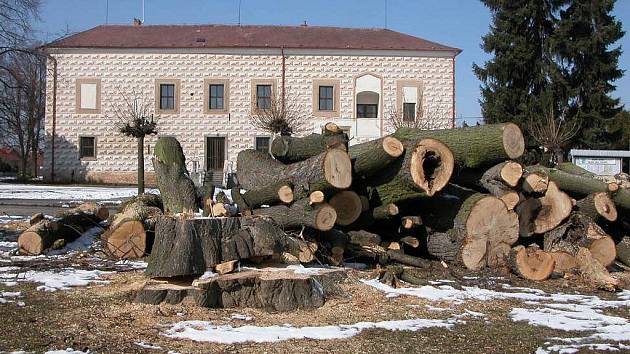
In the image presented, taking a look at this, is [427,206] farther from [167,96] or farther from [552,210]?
[167,96]

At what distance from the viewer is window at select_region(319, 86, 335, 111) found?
37.8 metres

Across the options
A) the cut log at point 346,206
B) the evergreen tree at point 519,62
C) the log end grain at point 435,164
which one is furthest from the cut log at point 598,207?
the evergreen tree at point 519,62

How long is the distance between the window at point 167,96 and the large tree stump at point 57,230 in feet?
85.2

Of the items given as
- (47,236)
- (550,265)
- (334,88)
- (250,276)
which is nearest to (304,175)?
(250,276)

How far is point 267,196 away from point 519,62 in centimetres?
2776

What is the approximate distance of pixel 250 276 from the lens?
7016 mm

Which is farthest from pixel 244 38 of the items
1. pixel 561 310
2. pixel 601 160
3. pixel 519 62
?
pixel 561 310

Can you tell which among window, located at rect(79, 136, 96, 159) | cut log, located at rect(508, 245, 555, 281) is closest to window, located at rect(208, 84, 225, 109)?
window, located at rect(79, 136, 96, 159)

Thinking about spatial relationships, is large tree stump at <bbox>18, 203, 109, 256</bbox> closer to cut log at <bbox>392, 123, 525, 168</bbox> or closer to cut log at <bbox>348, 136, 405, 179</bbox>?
cut log at <bbox>348, 136, 405, 179</bbox>

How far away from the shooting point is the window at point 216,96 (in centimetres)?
3775

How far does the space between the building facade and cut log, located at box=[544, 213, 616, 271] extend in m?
27.8

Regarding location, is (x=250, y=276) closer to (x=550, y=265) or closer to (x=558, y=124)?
(x=550, y=265)

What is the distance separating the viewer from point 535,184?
9.70 metres

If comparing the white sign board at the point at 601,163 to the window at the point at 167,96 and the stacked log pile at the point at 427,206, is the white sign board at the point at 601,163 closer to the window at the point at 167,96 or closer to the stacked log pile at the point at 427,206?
the stacked log pile at the point at 427,206
